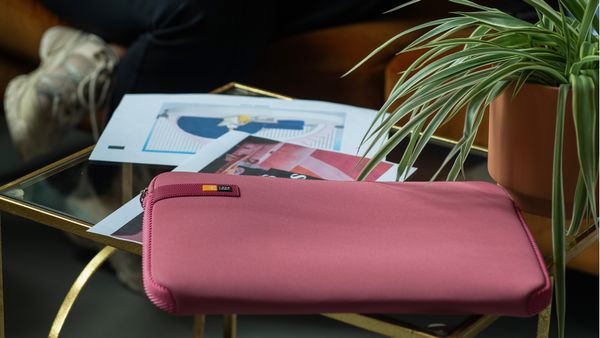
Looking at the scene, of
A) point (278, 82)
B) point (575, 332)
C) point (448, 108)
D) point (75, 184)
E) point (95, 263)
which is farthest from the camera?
point (278, 82)

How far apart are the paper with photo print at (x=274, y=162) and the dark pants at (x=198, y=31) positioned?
0.56 m

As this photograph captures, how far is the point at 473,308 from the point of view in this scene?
66cm

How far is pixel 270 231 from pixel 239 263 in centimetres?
6

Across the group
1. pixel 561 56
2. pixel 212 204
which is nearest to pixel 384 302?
pixel 212 204

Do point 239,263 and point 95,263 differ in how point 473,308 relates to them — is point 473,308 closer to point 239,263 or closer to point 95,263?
point 239,263

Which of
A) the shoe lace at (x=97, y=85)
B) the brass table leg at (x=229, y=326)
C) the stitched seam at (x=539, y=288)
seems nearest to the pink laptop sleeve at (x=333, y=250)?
the stitched seam at (x=539, y=288)

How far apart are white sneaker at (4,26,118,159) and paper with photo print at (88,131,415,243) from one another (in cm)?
73

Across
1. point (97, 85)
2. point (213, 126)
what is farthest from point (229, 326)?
point (97, 85)

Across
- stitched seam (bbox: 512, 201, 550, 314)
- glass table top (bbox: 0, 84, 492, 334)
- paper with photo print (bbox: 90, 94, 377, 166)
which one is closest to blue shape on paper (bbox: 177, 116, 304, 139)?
paper with photo print (bbox: 90, 94, 377, 166)

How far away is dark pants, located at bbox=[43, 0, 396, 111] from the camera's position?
5.17ft

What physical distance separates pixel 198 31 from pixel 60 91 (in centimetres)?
31

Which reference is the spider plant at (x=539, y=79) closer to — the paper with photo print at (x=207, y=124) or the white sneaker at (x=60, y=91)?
the paper with photo print at (x=207, y=124)

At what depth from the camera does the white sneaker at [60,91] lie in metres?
1.71

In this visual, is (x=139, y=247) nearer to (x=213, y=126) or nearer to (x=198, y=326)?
(x=213, y=126)
